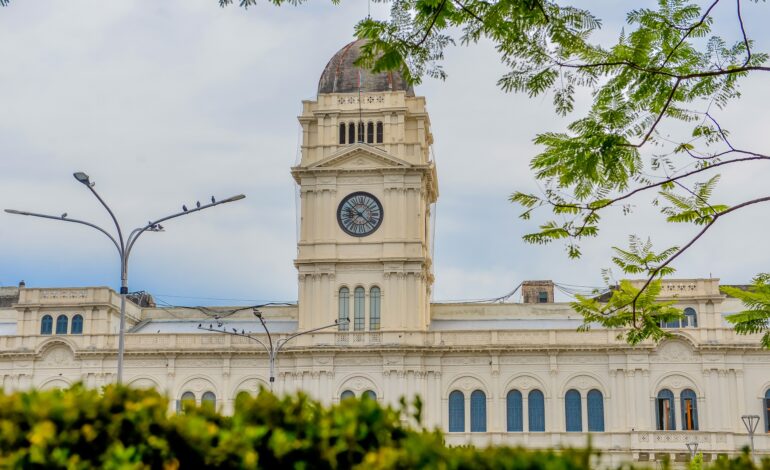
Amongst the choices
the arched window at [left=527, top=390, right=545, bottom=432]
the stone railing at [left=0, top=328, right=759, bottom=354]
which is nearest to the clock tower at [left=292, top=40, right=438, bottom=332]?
the stone railing at [left=0, top=328, right=759, bottom=354]

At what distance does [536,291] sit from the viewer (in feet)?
259

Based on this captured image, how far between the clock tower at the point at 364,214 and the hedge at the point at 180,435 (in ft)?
185

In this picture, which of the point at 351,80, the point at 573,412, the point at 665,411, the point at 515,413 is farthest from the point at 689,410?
the point at 351,80

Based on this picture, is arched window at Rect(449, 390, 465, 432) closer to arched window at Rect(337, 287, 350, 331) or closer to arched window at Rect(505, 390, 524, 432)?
arched window at Rect(505, 390, 524, 432)

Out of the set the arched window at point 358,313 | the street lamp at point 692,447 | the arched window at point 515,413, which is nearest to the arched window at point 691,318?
the street lamp at point 692,447

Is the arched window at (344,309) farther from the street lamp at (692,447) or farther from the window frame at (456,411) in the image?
the street lamp at (692,447)

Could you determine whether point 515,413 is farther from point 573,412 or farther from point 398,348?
point 398,348

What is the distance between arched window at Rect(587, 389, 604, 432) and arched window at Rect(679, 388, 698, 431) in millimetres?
4700

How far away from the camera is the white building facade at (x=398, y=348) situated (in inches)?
2515

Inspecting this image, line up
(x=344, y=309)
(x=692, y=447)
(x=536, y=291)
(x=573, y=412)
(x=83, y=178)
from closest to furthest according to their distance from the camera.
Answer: (x=83, y=178) < (x=692, y=447) < (x=573, y=412) < (x=344, y=309) < (x=536, y=291)

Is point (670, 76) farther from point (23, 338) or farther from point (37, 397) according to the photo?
point (23, 338)

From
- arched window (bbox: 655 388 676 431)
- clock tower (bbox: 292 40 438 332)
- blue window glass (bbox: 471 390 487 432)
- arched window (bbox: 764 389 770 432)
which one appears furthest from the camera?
clock tower (bbox: 292 40 438 332)

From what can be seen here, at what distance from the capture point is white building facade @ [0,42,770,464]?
63875 millimetres

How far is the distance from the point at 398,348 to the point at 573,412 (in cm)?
1126
